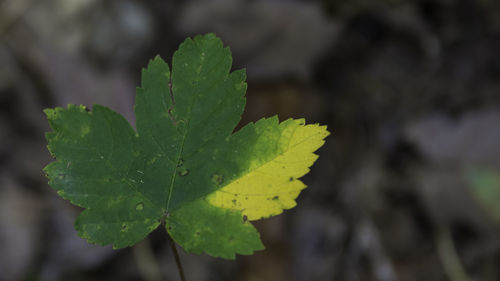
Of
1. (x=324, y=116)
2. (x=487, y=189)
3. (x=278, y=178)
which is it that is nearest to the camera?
(x=278, y=178)

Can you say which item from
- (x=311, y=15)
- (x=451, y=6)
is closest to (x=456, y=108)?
(x=451, y=6)

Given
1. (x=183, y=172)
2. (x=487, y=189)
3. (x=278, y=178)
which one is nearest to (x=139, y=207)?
(x=183, y=172)

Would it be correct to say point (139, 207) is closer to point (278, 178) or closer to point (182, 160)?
point (182, 160)

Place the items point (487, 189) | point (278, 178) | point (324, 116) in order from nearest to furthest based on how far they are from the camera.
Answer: point (278, 178)
point (487, 189)
point (324, 116)

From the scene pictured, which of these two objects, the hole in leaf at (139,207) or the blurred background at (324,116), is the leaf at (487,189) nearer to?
the blurred background at (324,116)

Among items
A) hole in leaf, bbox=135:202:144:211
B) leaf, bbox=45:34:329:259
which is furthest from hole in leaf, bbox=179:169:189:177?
hole in leaf, bbox=135:202:144:211

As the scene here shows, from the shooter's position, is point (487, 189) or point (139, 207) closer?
point (139, 207)

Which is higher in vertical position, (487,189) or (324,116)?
(324,116)
